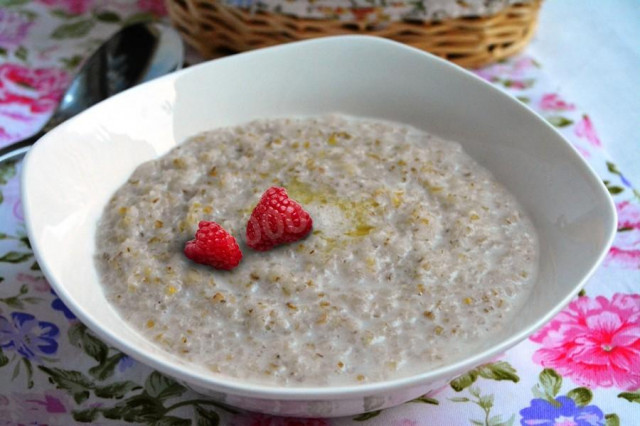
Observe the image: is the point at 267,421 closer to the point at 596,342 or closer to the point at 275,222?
the point at 275,222

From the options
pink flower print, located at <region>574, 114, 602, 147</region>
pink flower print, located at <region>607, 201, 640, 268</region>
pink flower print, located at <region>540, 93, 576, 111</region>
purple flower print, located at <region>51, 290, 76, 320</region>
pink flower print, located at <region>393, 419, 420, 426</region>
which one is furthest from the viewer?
pink flower print, located at <region>540, 93, 576, 111</region>

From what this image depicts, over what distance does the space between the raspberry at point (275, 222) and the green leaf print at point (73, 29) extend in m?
1.31

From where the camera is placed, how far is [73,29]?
2652 millimetres

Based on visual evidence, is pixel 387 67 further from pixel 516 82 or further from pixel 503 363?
pixel 503 363

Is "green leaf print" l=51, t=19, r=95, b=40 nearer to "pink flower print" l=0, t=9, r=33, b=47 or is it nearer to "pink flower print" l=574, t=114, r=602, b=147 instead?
"pink flower print" l=0, t=9, r=33, b=47

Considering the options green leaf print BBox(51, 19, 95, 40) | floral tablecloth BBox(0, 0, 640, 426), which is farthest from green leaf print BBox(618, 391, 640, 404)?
green leaf print BBox(51, 19, 95, 40)

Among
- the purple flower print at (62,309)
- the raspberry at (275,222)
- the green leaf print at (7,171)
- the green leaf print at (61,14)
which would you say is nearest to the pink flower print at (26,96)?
the green leaf print at (7,171)

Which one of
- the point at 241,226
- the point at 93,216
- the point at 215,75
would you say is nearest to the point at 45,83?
the point at 215,75

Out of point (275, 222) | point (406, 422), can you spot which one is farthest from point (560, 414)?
point (275, 222)

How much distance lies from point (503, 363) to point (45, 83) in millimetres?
1503

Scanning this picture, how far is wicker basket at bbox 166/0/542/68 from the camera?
234 cm

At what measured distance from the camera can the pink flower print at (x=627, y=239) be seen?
6.13 feet

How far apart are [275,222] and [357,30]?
3.12ft

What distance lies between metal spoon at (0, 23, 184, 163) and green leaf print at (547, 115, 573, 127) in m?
1.01
